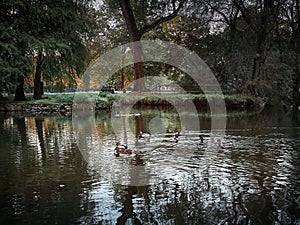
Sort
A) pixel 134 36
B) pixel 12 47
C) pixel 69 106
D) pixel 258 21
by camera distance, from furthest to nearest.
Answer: pixel 134 36 → pixel 258 21 → pixel 69 106 → pixel 12 47

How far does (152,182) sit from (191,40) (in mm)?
23501

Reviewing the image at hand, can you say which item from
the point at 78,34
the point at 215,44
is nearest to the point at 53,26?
the point at 78,34

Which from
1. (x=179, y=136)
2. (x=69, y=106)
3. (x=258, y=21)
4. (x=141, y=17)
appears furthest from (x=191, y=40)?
(x=179, y=136)

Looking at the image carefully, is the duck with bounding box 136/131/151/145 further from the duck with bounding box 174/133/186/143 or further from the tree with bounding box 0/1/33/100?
the tree with bounding box 0/1/33/100

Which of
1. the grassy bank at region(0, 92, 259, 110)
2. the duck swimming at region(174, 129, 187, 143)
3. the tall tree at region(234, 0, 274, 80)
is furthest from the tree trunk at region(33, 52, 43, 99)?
the duck swimming at region(174, 129, 187, 143)

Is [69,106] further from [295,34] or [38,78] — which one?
[295,34]

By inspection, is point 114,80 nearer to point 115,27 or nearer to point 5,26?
point 115,27

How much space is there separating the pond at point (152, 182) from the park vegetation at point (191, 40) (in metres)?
11.5

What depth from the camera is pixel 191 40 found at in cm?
2819

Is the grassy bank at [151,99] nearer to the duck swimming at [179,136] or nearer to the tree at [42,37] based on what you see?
the tree at [42,37]

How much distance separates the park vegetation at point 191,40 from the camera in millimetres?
20188

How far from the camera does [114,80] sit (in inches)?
1592

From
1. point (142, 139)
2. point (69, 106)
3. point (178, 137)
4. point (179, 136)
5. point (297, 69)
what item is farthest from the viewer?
point (297, 69)

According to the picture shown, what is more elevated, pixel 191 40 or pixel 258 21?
pixel 258 21
